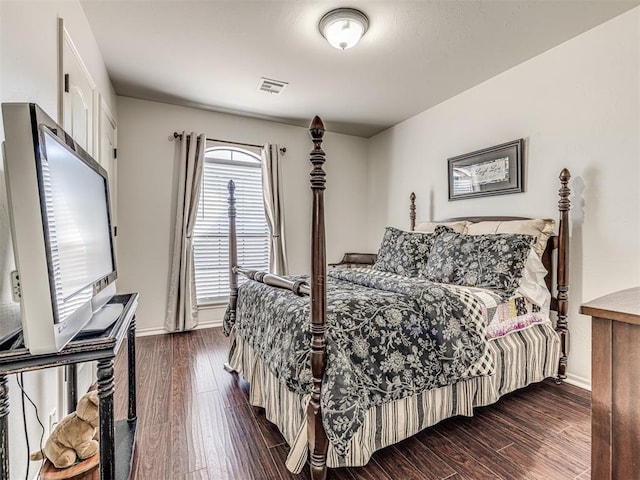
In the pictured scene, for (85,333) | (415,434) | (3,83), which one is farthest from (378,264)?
(3,83)

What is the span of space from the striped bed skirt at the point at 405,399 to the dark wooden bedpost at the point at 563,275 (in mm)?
74

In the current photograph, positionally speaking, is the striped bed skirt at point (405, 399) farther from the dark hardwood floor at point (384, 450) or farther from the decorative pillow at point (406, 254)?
the decorative pillow at point (406, 254)

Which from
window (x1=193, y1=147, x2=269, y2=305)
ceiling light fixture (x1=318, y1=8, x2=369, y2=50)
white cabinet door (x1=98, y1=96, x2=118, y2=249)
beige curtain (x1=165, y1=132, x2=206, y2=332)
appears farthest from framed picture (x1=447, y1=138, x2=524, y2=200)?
white cabinet door (x1=98, y1=96, x2=118, y2=249)

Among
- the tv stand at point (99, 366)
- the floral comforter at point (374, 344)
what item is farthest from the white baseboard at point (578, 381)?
the tv stand at point (99, 366)

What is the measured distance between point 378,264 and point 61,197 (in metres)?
2.43

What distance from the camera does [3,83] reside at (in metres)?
1.10

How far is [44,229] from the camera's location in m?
0.86

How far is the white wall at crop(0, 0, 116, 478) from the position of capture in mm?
1098

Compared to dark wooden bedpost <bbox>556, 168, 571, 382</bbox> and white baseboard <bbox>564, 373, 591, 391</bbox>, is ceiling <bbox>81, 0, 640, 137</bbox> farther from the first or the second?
white baseboard <bbox>564, 373, 591, 391</bbox>

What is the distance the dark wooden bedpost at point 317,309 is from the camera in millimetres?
1349


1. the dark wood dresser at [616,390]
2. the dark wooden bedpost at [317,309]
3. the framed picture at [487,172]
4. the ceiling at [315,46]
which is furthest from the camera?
the framed picture at [487,172]

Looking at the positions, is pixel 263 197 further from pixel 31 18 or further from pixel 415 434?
pixel 415 434

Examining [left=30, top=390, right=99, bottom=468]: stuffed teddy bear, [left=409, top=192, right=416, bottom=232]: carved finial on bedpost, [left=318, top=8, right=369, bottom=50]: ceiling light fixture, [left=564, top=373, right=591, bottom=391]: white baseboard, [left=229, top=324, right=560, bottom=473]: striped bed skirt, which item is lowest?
[left=564, top=373, right=591, bottom=391]: white baseboard

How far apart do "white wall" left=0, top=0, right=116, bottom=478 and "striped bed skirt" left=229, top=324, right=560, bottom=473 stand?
101 centimetres
